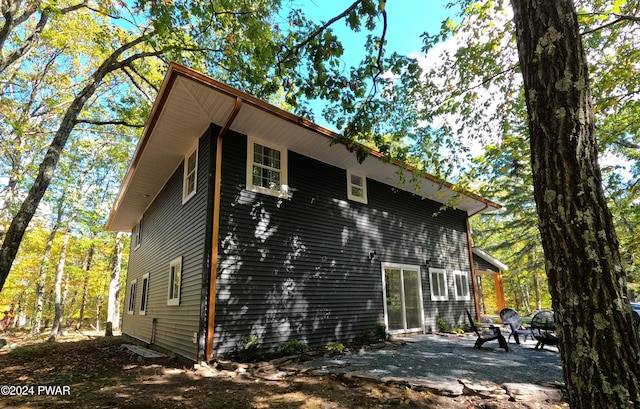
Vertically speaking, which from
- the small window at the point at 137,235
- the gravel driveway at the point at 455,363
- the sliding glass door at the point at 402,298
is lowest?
the gravel driveway at the point at 455,363

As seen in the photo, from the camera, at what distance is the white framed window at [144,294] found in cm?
1049

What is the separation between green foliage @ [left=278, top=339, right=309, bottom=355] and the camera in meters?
6.65

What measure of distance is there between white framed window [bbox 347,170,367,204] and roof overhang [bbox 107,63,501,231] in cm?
20

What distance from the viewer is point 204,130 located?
7.29 metres

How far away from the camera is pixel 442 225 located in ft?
39.7

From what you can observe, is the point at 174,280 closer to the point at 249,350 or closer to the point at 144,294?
the point at 249,350

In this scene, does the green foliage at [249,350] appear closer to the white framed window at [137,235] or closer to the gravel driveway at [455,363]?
the gravel driveway at [455,363]

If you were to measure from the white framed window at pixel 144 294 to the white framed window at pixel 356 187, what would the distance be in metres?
7.09

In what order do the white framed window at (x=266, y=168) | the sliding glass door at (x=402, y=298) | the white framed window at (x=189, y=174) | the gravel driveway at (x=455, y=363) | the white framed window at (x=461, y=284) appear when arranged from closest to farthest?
the gravel driveway at (x=455, y=363)
the white framed window at (x=266, y=168)
the white framed window at (x=189, y=174)
the sliding glass door at (x=402, y=298)
the white framed window at (x=461, y=284)

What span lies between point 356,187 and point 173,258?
517cm

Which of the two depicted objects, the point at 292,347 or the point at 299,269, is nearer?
the point at 292,347

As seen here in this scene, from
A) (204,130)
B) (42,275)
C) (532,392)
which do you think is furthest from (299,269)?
(42,275)

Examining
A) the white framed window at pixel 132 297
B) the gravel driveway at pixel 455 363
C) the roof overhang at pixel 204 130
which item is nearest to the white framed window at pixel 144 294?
the white framed window at pixel 132 297

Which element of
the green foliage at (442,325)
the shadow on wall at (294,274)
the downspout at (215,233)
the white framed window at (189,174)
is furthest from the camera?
the green foliage at (442,325)
